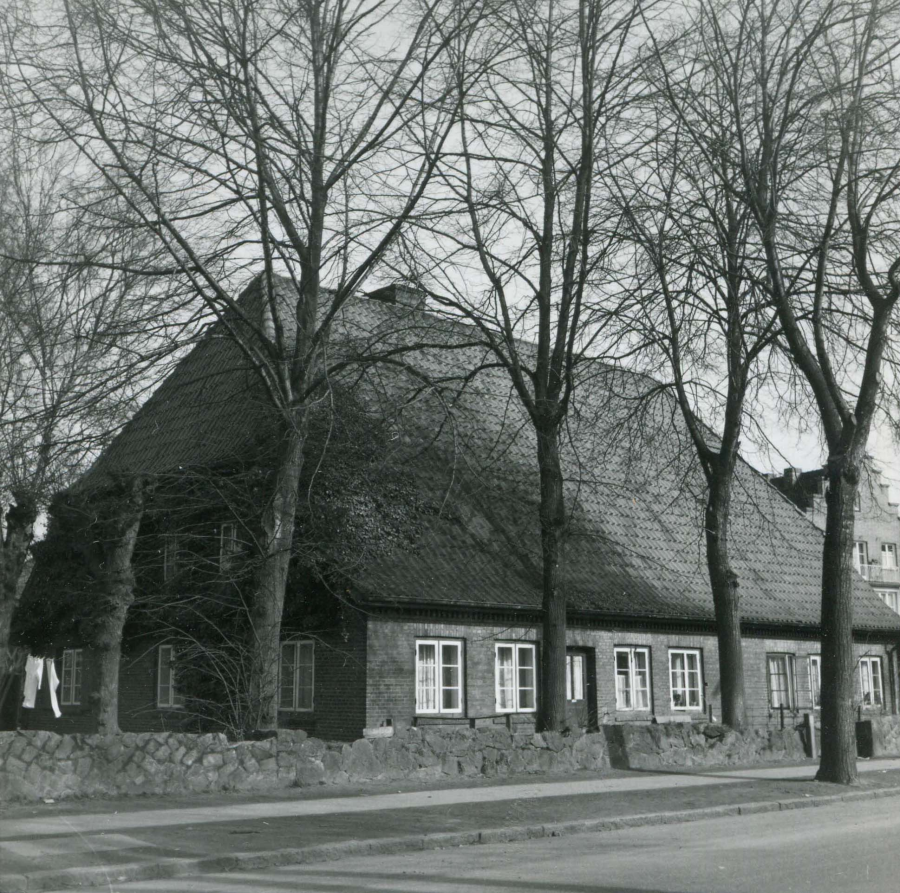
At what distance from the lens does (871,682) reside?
33156 millimetres

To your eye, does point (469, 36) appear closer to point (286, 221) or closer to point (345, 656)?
point (286, 221)

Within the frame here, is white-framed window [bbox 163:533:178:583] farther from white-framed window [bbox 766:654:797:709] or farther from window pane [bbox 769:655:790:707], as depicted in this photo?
window pane [bbox 769:655:790:707]

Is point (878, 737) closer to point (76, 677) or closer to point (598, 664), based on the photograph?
point (598, 664)

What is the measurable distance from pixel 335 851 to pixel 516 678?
46.9 ft

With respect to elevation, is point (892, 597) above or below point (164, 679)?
above

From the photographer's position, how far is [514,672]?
25000mm

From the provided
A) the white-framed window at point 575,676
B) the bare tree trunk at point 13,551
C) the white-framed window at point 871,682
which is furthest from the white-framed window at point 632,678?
the bare tree trunk at point 13,551

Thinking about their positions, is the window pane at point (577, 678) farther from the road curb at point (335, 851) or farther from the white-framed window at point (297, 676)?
the road curb at point (335, 851)

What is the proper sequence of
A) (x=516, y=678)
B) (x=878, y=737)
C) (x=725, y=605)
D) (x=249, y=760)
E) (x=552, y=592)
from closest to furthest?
(x=249, y=760) → (x=552, y=592) → (x=725, y=605) → (x=878, y=737) → (x=516, y=678)

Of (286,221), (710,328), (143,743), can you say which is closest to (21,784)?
(143,743)

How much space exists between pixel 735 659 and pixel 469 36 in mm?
13052

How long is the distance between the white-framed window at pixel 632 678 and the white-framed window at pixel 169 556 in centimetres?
1025

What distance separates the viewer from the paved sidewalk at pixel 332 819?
10148 millimetres

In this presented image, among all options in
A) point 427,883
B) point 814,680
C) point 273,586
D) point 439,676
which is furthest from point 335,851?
point 814,680
